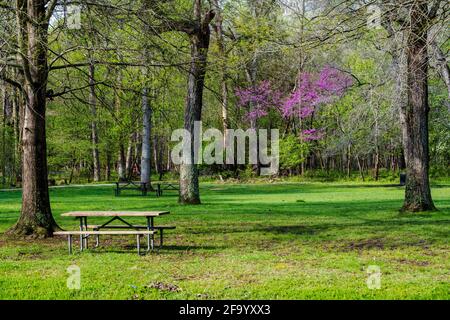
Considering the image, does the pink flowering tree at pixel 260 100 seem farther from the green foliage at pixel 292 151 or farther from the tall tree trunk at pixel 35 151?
the tall tree trunk at pixel 35 151

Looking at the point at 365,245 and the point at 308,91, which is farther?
the point at 308,91

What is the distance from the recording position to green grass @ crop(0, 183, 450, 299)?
658 centimetres

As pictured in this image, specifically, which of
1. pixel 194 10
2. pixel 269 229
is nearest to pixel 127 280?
pixel 269 229

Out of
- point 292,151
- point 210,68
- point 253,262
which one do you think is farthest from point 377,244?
point 292,151

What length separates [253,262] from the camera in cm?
860

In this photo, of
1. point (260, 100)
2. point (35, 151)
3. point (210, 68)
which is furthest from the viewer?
point (260, 100)

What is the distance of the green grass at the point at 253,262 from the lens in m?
6.58

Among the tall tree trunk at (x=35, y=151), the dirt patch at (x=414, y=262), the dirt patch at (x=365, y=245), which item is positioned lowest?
the dirt patch at (x=414, y=262)

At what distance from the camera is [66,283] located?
276 inches

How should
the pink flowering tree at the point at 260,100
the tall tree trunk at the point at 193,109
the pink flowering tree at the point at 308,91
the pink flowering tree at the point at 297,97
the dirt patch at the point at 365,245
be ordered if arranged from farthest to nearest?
the pink flowering tree at the point at 260,100 < the pink flowering tree at the point at 297,97 < the pink flowering tree at the point at 308,91 < the tall tree trunk at the point at 193,109 < the dirt patch at the point at 365,245

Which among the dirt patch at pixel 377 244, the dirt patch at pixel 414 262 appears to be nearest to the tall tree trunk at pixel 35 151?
the dirt patch at pixel 377 244

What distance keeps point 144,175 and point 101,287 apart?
21.4m

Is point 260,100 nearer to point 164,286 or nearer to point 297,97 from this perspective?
point 297,97
